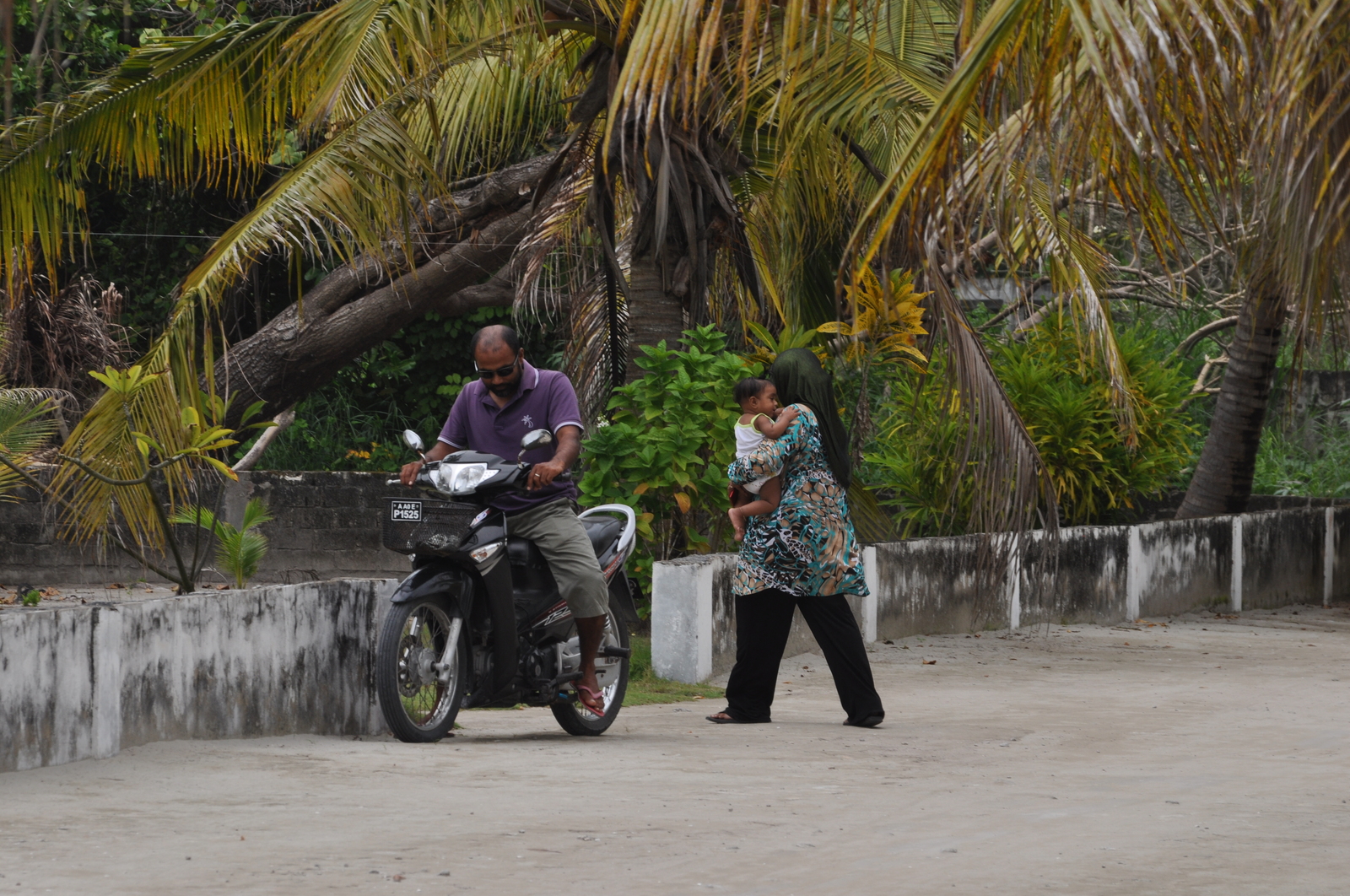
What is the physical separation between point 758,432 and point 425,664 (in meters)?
1.98

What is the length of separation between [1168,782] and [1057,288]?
15.7 feet

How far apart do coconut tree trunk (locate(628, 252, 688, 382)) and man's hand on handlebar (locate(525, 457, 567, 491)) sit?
425cm

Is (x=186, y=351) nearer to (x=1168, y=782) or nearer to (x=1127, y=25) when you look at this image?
(x=1168, y=782)

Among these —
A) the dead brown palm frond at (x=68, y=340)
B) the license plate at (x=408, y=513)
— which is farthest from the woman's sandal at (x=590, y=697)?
the dead brown palm frond at (x=68, y=340)

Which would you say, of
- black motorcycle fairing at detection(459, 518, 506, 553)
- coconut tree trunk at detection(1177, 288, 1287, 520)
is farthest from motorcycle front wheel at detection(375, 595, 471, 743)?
coconut tree trunk at detection(1177, 288, 1287, 520)

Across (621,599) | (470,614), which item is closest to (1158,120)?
(470,614)

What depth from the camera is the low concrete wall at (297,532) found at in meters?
17.0

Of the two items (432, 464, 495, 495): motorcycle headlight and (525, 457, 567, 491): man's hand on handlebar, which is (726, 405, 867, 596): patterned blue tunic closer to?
(525, 457, 567, 491): man's hand on handlebar

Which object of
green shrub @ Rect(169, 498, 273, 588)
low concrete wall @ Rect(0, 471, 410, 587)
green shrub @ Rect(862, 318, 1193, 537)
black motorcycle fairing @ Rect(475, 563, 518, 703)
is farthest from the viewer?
low concrete wall @ Rect(0, 471, 410, 587)

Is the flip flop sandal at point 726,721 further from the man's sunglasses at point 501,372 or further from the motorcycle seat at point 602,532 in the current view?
the man's sunglasses at point 501,372

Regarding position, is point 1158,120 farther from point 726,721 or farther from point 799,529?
point 726,721

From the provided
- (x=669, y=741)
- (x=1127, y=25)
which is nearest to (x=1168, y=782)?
(x=669, y=741)

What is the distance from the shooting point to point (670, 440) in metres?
10.0

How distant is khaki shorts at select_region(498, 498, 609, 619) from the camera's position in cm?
695
